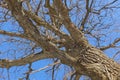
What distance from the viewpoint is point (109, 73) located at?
389 centimetres

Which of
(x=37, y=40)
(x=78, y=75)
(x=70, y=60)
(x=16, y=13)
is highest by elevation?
(x=16, y=13)

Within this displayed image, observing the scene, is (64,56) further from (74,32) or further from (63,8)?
(63,8)

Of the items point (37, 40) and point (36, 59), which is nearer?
point (37, 40)

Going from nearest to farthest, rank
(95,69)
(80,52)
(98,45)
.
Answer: (95,69)
(80,52)
(98,45)

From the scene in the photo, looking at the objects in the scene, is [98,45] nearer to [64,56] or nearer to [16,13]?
[64,56]

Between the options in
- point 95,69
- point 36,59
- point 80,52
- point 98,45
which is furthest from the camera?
point 98,45

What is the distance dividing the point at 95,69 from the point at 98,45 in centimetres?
194

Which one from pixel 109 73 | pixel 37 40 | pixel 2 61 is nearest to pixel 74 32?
pixel 37 40

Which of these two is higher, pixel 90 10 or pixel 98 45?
pixel 90 10

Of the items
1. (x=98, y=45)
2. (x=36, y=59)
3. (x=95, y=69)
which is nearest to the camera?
(x=95, y=69)

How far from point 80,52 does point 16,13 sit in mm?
1245

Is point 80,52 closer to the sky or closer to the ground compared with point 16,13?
closer to the ground

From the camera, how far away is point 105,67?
3.95 metres


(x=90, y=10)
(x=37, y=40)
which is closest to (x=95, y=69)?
(x=37, y=40)
